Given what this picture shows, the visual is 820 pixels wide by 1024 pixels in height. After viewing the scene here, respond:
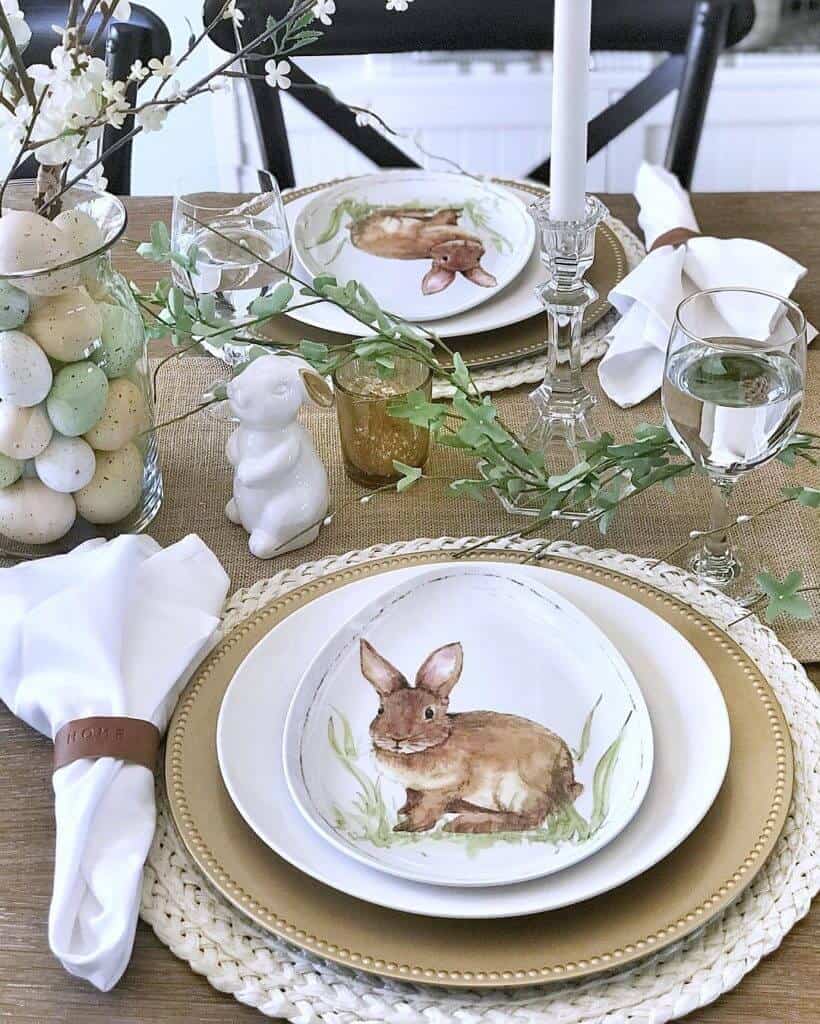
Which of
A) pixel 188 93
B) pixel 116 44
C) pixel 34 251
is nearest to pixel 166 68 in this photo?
pixel 188 93

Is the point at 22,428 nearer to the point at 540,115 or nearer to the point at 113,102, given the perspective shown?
the point at 113,102

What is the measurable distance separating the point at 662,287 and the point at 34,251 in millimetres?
531

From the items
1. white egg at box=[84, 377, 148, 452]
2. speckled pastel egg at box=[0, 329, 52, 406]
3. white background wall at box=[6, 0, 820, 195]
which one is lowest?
white background wall at box=[6, 0, 820, 195]

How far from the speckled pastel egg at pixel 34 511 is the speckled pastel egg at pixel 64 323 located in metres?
0.09

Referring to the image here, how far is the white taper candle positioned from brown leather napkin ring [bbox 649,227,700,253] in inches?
11.6

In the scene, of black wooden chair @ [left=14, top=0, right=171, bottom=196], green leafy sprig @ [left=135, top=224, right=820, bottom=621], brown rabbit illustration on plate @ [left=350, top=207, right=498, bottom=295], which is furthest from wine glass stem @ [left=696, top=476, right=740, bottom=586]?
black wooden chair @ [left=14, top=0, right=171, bottom=196]

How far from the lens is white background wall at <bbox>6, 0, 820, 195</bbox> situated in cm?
248

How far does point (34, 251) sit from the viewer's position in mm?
778

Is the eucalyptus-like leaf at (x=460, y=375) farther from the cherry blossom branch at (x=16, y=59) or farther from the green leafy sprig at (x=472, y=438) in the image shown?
the cherry blossom branch at (x=16, y=59)

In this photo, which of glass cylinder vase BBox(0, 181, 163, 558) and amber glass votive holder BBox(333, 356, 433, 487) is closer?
glass cylinder vase BBox(0, 181, 163, 558)

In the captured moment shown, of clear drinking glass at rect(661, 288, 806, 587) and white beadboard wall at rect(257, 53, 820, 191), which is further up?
clear drinking glass at rect(661, 288, 806, 587)

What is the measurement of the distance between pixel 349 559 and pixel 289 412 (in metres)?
0.11

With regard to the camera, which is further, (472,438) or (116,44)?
(116,44)

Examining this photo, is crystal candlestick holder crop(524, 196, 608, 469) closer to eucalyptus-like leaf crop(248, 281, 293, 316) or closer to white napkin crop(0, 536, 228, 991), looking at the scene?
eucalyptus-like leaf crop(248, 281, 293, 316)
